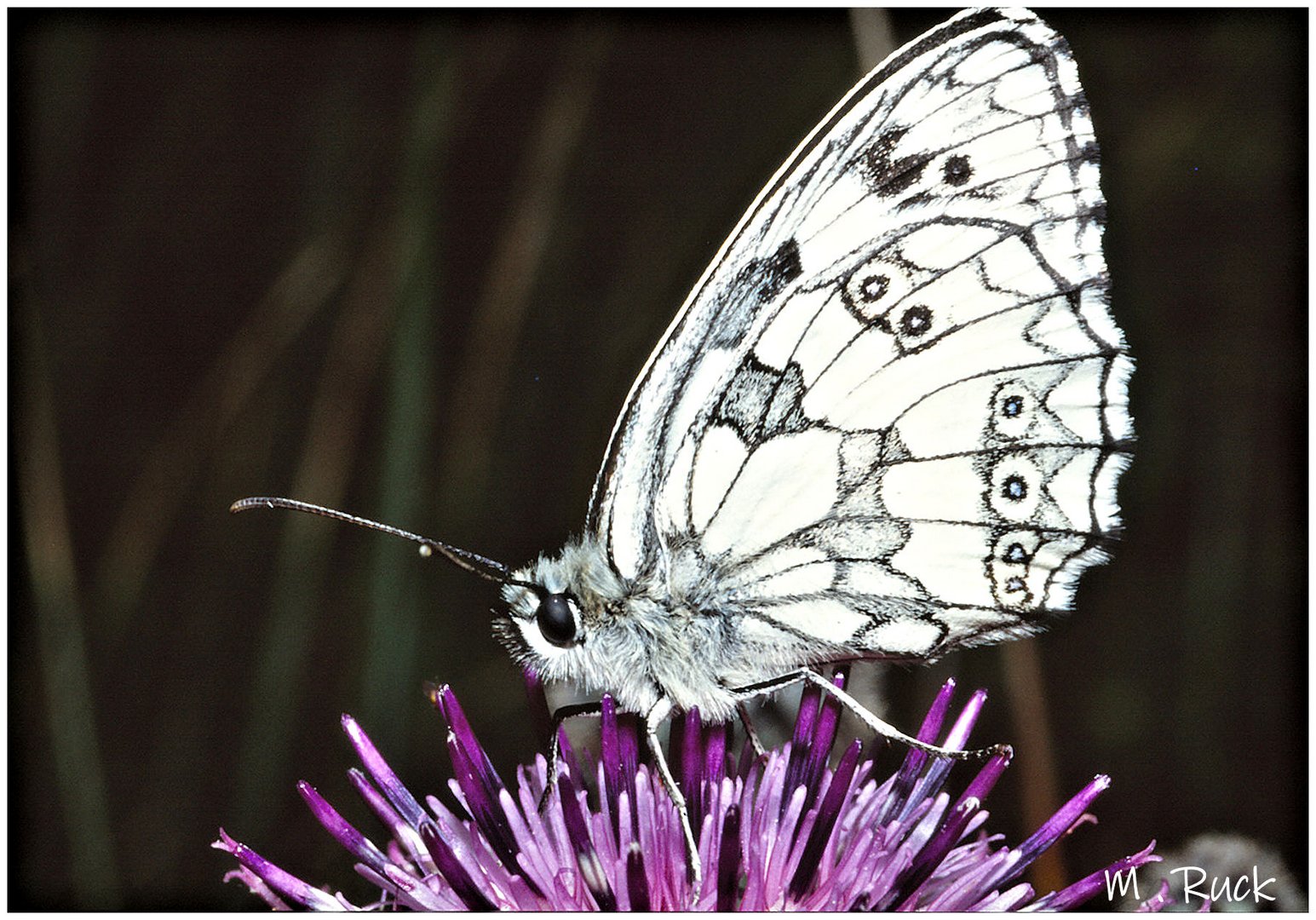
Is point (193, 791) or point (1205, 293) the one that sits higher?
point (1205, 293)

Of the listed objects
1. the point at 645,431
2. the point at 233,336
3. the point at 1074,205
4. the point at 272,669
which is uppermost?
the point at 233,336

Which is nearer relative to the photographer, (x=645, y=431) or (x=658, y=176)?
(x=645, y=431)

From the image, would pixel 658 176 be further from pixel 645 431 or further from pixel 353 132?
pixel 645 431

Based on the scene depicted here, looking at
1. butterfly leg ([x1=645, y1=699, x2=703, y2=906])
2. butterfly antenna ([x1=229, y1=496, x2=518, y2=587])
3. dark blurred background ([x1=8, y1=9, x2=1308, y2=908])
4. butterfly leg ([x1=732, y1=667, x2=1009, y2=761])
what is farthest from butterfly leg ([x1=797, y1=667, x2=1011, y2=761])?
dark blurred background ([x1=8, y1=9, x2=1308, y2=908])

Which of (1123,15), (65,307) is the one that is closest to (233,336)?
(65,307)

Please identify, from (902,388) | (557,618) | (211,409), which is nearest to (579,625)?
(557,618)

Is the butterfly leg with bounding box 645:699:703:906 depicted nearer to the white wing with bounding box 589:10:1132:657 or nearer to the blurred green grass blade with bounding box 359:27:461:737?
the white wing with bounding box 589:10:1132:657

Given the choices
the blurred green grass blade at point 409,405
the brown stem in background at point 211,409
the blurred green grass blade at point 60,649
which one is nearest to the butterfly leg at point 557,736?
the blurred green grass blade at point 409,405

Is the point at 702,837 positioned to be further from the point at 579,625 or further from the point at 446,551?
the point at 446,551
